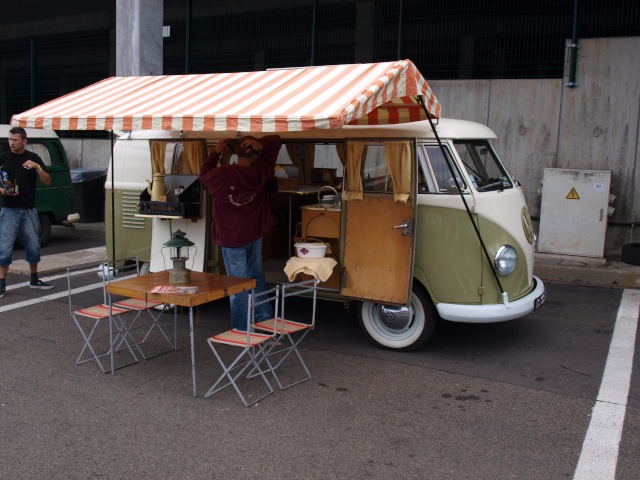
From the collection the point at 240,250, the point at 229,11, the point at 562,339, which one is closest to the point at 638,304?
the point at 562,339

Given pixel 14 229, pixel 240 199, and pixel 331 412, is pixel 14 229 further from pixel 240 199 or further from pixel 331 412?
pixel 331 412

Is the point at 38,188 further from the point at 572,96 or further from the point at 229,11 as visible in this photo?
the point at 572,96

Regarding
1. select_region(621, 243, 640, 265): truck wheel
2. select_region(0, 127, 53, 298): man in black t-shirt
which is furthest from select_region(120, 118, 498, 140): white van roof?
select_region(621, 243, 640, 265): truck wheel

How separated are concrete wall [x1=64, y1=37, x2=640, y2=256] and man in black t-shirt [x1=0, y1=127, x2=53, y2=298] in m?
7.06

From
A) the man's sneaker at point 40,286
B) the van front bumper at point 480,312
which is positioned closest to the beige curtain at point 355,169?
the van front bumper at point 480,312

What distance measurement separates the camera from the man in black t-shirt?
805cm

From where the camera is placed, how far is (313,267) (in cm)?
627

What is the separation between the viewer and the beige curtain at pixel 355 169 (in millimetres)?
6215

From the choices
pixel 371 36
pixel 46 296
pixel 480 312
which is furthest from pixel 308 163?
pixel 371 36

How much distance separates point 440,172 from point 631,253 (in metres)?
5.00

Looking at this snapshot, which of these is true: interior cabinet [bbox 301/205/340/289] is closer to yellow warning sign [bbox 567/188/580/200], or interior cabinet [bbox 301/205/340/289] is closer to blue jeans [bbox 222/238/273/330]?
blue jeans [bbox 222/238/273/330]

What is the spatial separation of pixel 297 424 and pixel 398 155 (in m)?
2.49

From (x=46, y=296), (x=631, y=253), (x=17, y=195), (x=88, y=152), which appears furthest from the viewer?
(x=88, y=152)

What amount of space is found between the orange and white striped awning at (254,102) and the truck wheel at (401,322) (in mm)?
1672
